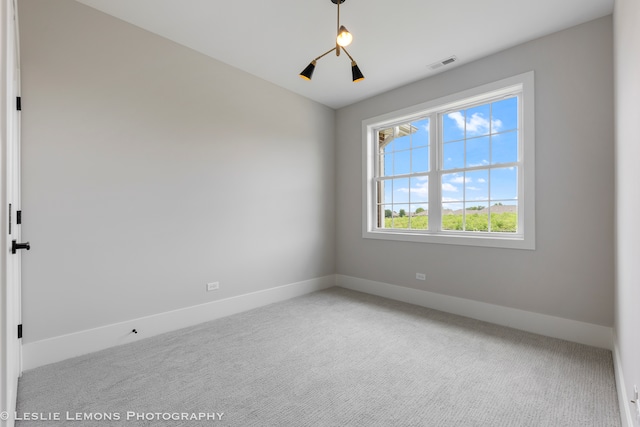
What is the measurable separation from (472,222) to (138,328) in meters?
3.72

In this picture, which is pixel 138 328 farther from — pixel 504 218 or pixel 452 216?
pixel 504 218

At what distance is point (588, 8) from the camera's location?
8.07 feet

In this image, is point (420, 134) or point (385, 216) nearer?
point (420, 134)

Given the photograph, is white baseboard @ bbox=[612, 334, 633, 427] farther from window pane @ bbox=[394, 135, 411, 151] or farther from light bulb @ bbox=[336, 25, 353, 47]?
window pane @ bbox=[394, 135, 411, 151]

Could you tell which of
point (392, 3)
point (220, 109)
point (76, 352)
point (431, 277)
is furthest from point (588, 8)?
point (76, 352)

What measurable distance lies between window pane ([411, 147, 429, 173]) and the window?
13mm

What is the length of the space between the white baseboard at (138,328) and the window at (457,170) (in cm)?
181

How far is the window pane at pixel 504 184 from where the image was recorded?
3162mm

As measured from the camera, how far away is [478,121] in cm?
343

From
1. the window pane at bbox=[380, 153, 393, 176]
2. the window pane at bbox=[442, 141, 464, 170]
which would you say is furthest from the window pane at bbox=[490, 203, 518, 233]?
the window pane at bbox=[380, 153, 393, 176]

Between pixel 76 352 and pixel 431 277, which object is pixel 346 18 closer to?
pixel 431 277

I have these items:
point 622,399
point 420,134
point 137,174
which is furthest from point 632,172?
point 137,174

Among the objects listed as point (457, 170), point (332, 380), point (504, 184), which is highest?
point (457, 170)

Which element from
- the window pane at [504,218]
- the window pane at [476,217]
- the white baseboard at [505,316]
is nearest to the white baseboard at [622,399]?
the white baseboard at [505,316]
